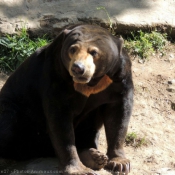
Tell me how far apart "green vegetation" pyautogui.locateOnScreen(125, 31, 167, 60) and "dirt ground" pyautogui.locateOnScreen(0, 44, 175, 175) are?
11 centimetres

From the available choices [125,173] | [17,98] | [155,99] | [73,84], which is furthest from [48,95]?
[155,99]

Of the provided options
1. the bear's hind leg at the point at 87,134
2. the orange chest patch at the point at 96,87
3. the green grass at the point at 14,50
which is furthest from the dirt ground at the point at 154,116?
the orange chest patch at the point at 96,87

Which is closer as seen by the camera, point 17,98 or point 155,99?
point 17,98

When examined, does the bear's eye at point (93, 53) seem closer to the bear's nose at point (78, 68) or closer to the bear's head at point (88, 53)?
the bear's head at point (88, 53)

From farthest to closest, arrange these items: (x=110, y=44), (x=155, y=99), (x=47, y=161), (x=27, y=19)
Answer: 1. (x=27, y=19)
2. (x=155, y=99)
3. (x=47, y=161)
4. (x=110, y=44)

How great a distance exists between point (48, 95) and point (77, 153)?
0.76 m

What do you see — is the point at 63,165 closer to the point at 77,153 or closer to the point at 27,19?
the point at 77,153

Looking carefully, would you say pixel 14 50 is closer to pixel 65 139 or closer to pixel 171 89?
pixel 171 89

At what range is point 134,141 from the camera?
7613 millimetres

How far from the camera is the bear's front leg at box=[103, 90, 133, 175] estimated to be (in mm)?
6305

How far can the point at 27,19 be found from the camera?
902cm

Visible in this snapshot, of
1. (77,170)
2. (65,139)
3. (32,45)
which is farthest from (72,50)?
(32,45)

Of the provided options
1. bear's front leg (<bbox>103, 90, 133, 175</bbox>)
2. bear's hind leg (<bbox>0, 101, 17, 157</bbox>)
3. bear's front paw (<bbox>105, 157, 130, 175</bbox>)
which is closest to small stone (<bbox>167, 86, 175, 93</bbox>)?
bear's front leg (<bbox>103, 90, 133, 175</bbox>)

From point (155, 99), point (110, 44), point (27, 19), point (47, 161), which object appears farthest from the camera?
point (27, 19)
